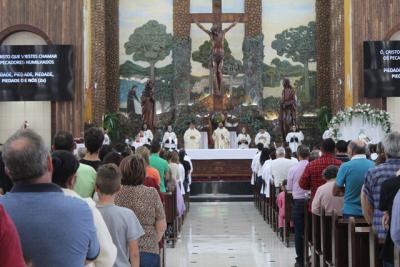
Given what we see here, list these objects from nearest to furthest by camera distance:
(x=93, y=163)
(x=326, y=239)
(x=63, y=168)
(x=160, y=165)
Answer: (x=63, y=168) < (x=93, y=163) < (x=326, y=239) < (x=160, y=165)

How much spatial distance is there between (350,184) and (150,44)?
69.1ft

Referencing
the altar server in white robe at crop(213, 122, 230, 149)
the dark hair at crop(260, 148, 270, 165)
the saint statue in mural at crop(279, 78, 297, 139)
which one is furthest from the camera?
the saint statue in mural at crop(279, 78, 297, 139)

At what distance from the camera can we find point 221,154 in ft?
75.8

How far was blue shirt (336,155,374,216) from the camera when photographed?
7.67 m

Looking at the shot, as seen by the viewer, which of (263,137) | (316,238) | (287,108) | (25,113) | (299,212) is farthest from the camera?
(287,108)

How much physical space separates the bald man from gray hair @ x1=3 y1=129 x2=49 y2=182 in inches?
193

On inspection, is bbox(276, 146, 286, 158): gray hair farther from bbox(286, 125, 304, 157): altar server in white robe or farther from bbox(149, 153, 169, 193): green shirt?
bbox(286, 125, 304, 157): altar server in white robe

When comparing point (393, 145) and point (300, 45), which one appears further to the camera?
point (300, 45)

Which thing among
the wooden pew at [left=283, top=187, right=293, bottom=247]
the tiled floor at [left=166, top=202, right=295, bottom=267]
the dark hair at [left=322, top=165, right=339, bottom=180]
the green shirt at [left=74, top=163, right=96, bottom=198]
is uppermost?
the green shirt at [left=74, top=163, right=96, bottom=198]

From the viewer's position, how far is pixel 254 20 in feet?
92.4

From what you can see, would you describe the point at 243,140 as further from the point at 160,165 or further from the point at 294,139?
the point at 160,165

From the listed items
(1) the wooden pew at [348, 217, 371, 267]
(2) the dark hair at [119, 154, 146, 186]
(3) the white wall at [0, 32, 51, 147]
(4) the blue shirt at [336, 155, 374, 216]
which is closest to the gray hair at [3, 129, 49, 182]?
(2) the dark hair at [119, 154, 146, 186]

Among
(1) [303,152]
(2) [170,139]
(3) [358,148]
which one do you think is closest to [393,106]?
(2) [170,139]

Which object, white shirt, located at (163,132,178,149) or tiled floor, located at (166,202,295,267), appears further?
white shirt, located at (163,132,178,149)
